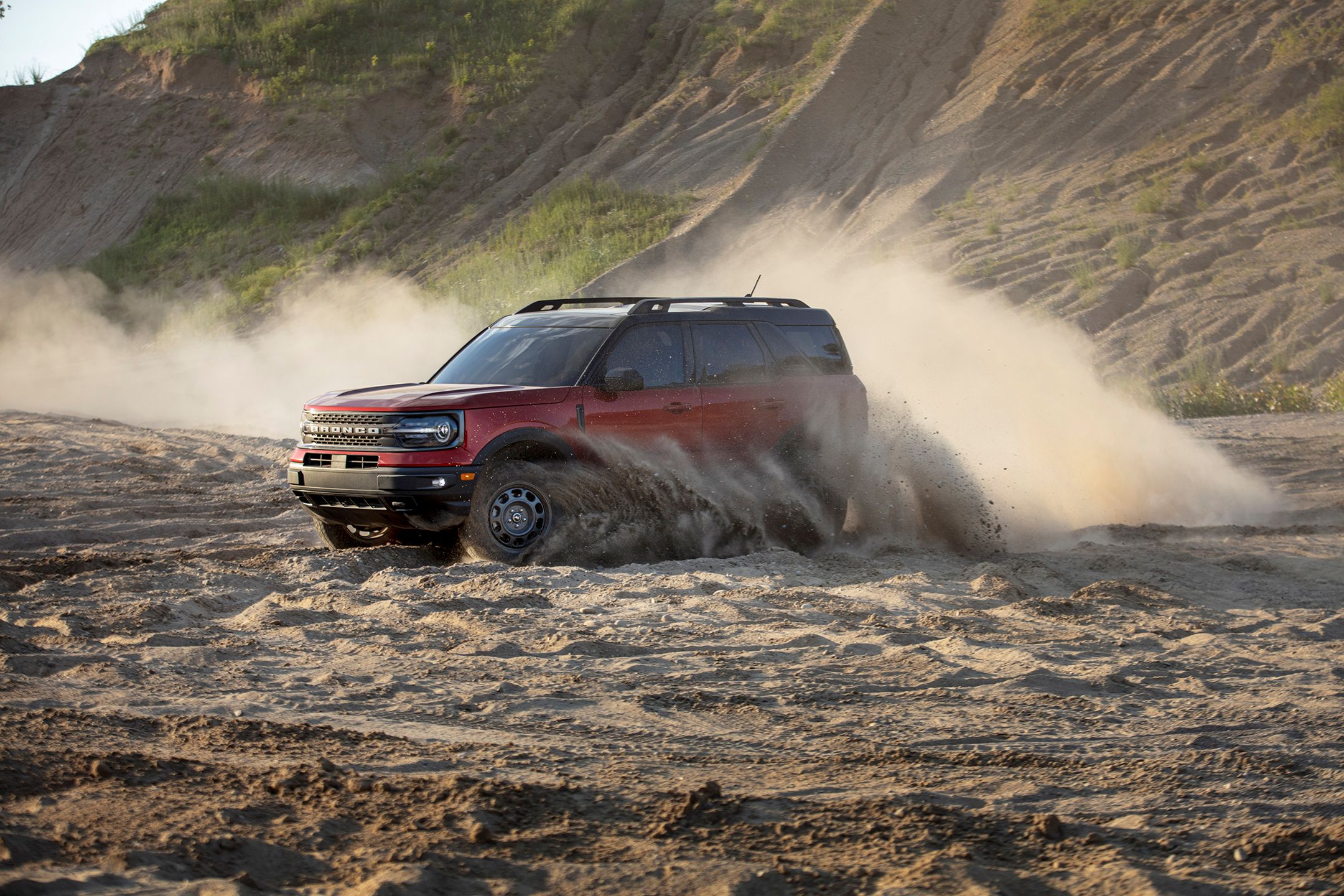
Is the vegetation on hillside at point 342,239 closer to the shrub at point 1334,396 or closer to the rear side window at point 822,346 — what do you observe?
the shrub at point 1334,396

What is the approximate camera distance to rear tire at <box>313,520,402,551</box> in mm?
9430

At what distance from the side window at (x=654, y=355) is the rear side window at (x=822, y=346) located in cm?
108

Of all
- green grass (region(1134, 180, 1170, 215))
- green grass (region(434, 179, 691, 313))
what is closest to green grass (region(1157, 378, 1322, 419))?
green grass (region(1134, 180, 1170, 215))

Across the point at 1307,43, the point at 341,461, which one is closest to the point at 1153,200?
the point at 1307,43

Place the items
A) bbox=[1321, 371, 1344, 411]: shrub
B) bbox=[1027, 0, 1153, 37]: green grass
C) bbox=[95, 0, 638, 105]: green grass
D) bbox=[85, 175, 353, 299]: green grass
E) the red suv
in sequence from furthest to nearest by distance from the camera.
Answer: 1. bbox=[95, 0, 638, 105]: green grass
2. bbox=[85, 175, 353, 299]: green grass
3. bbox=[1027, 0, 1153, 37]: green grass
4. bbox=[1321, 371, 1344, 411]: shrub
5. the red suv

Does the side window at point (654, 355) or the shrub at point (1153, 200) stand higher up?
the shrub at point (1153, 200)

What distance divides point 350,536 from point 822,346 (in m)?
3.93

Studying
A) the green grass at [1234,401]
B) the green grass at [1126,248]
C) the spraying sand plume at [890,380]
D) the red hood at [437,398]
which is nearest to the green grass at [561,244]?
the spraying sand plume at [890,380]

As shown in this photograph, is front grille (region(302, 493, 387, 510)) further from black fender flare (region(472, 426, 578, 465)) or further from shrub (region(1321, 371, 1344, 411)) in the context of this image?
shrub (region(1321, 371, 1344, 411))

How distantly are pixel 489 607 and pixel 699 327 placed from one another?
11.1 feet

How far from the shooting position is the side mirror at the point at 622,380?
9125mm

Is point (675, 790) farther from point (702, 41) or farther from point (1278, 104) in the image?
point (702, 41)

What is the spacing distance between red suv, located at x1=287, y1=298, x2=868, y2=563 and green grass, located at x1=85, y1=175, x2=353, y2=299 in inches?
1128

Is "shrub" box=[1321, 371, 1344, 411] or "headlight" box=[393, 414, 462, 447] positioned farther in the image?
"shrub" box=[1321, 371, 1344, 411]
